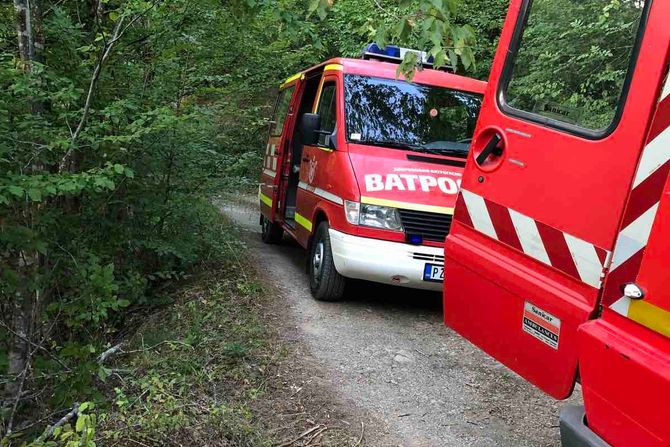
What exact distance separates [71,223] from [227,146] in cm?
329

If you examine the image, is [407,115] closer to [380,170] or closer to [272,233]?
[380,170]

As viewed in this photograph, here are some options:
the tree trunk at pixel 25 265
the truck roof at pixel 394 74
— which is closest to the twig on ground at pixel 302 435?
the tree trunk at pixel 25 265

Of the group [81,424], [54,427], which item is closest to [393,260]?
[54,427]

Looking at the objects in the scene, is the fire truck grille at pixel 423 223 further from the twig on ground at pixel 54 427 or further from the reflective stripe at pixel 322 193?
the twig on ground at pixel 54 427

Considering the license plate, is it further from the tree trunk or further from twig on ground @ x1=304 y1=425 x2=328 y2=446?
the tree trunk

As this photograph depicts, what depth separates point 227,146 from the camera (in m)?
7.75

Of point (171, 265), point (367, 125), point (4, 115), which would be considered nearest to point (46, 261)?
point (4, 115)

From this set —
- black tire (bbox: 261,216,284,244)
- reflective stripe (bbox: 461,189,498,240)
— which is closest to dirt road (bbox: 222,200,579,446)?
reflective stripe (bbox: 461,189,498,240)

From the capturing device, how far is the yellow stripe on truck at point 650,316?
1.64m

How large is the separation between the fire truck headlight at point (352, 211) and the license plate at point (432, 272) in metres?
0.72

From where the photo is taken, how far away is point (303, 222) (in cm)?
619

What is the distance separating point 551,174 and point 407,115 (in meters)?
3.50

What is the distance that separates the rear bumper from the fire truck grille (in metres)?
2.84

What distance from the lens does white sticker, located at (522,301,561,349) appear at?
213 centimetres
